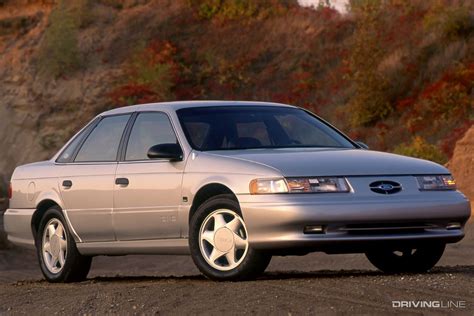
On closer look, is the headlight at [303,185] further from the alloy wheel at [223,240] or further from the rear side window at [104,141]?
the rear side window at [104,141]

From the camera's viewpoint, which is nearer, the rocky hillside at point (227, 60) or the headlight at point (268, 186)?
the headlight at point (268, 186)

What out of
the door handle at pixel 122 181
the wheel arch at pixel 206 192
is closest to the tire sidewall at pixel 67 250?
the door handle at pixel 122 181

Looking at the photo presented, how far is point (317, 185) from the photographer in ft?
33.0

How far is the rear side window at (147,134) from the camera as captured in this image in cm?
1145

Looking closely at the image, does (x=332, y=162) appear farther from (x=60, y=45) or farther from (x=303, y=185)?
(x=60, y=45)

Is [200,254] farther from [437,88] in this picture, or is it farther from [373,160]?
[437,88]

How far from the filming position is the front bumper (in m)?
9.99

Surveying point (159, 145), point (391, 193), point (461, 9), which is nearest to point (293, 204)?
point (391, 193)

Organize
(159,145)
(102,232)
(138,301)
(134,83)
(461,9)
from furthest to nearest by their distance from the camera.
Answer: (134,83) < (461,9) < (102,232) < (159,145) < (138,301)

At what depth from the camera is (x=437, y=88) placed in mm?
33125

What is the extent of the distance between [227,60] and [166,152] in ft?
97.7

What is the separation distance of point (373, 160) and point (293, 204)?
2.89ft

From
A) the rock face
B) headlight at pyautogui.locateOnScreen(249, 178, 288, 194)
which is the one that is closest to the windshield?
headlight at pyautogui.locateOnScreen(249, 178, 288, 194)

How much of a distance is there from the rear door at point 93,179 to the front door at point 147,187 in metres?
0.14
